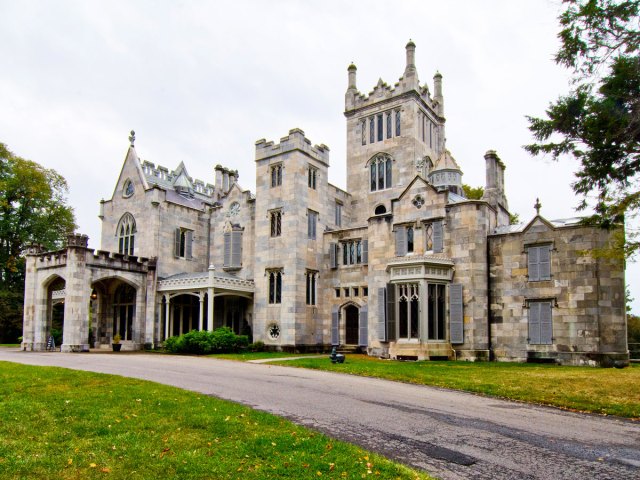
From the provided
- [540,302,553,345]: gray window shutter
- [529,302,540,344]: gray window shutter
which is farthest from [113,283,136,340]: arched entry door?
[540,302,553,345]: gray window shutter

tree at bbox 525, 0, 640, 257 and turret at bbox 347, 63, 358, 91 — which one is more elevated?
turret at bbox 347, 63, 358, 91

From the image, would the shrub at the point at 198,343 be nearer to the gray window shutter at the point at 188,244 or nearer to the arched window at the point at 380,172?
the gray window shutter at the point at 188,244

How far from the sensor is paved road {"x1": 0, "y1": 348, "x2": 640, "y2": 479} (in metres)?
7.98

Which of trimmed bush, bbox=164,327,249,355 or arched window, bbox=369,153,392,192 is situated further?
arched window, bbox=369,153,392,192

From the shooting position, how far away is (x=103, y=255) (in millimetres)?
31578

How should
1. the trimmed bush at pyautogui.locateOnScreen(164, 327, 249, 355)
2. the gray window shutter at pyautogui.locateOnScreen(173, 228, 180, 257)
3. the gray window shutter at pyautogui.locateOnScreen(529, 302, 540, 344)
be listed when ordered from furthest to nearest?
1. the gray window shutter at pyautogui.locateOnScreen(173, 228, 180, 257)
2. the trimmed bush at pyautogui.locateOnScreen(164, 327, 249, 355)
3. the gray window shutter at pyautogui.locateOnScreen(529, 302, 540, 344)

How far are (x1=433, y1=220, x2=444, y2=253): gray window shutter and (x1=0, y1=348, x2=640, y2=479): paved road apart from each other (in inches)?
458

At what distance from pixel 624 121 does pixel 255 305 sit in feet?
75.7

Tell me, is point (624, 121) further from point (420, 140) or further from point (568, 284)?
point (420, 140)

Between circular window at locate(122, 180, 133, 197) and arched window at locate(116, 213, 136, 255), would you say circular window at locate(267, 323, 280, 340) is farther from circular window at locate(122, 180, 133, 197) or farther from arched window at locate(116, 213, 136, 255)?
circular window at locate(122, 180, 133, 197)

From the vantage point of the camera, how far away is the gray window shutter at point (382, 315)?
27.5m

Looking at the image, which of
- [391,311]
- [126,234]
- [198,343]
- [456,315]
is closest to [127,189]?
[126,234]

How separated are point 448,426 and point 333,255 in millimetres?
23676

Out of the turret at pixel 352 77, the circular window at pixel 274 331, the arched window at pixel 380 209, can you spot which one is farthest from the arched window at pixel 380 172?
the circular window at pixel 274 331
